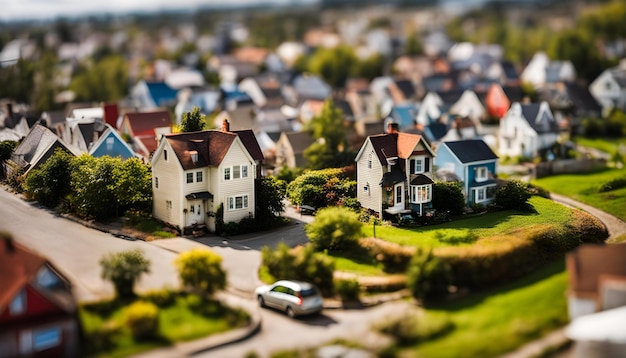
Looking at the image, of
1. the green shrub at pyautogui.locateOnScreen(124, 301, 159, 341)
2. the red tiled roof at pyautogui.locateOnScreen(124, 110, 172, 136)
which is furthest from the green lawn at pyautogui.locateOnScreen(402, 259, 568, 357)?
the red tiled roof at pyautogui.locateOnScreen(124, 110, 172, 136)

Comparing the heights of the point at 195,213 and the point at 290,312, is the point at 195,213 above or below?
above

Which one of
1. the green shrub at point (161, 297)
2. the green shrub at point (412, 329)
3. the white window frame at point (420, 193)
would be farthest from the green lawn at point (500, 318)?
the white window frame at point (420, 193)

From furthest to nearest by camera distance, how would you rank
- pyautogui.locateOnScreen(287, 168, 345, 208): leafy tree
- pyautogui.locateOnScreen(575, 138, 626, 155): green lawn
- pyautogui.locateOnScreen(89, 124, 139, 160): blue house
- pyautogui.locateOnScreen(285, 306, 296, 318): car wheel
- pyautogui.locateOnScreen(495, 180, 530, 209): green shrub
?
pyautogui.locateOnScreen(575, 138, 626, 155): green lawn → pyautogui.locateOnScreen(89, 124, 139, 160): blue house → pyautogui.locateOnScreen(495, 180, 530, 209): green shrub → pyautogui.locateOnScreen(287, 168, 345, 208): leafy tree → pyautogui.locateOnScreen(285, 306, 296, 318): car wheel

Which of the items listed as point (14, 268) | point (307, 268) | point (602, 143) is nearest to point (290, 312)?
point (307, 268)

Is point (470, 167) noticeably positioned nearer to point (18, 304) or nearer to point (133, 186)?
point (133, 186)

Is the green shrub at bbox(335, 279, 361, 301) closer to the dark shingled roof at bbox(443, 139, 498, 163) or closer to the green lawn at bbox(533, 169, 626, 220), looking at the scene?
the dark shingled roof at bbox(443, 139, 498, 163)

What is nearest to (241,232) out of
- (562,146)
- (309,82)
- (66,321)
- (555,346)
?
(66,321)
